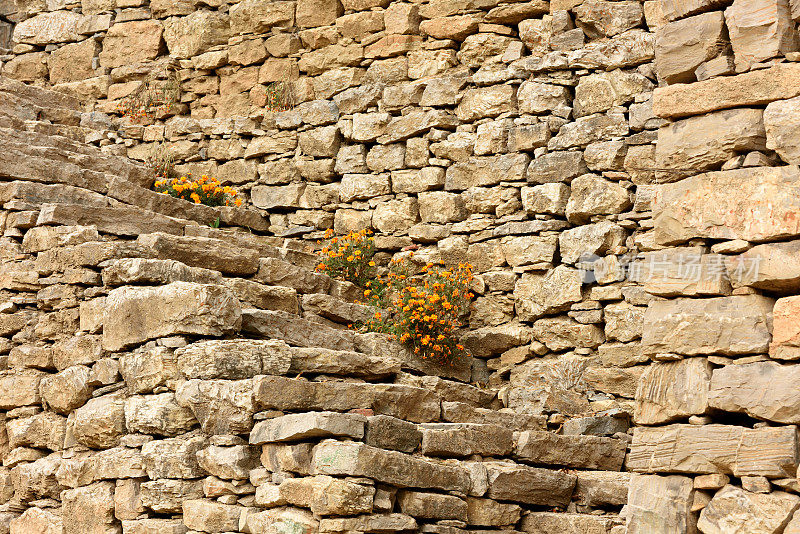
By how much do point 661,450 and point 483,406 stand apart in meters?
3.80

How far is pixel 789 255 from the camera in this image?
4.11 meters

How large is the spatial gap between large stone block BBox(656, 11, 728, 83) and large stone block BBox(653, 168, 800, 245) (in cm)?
52

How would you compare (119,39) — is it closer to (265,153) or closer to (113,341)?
(265,153)

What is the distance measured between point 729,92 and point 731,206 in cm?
50

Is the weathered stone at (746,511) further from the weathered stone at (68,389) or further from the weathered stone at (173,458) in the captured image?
the weathered stone at (68,389)

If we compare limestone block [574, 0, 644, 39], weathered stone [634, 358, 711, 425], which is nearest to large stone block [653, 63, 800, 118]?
weathered stone [634, 358, 711, 425]

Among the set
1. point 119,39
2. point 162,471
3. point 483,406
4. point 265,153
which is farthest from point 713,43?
point 119,39

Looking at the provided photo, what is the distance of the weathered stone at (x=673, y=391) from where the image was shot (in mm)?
4254

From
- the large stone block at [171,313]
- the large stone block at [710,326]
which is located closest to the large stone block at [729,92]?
the large stone block at [710,326]

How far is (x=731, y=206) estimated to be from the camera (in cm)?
429

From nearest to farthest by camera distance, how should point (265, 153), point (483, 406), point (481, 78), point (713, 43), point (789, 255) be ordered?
point (789, 255), point (713, 43), point (483, 406), point (481, 78), point (265, 153)

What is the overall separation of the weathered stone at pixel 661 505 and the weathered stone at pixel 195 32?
7917 mm

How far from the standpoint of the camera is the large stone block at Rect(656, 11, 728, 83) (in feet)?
14.8

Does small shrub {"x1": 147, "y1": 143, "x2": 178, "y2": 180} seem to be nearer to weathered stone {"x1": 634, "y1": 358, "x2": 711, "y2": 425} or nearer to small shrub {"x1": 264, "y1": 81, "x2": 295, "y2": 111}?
small shrub {"x1": 264, "y1": 81, "x2": 295, "y2": 111}
